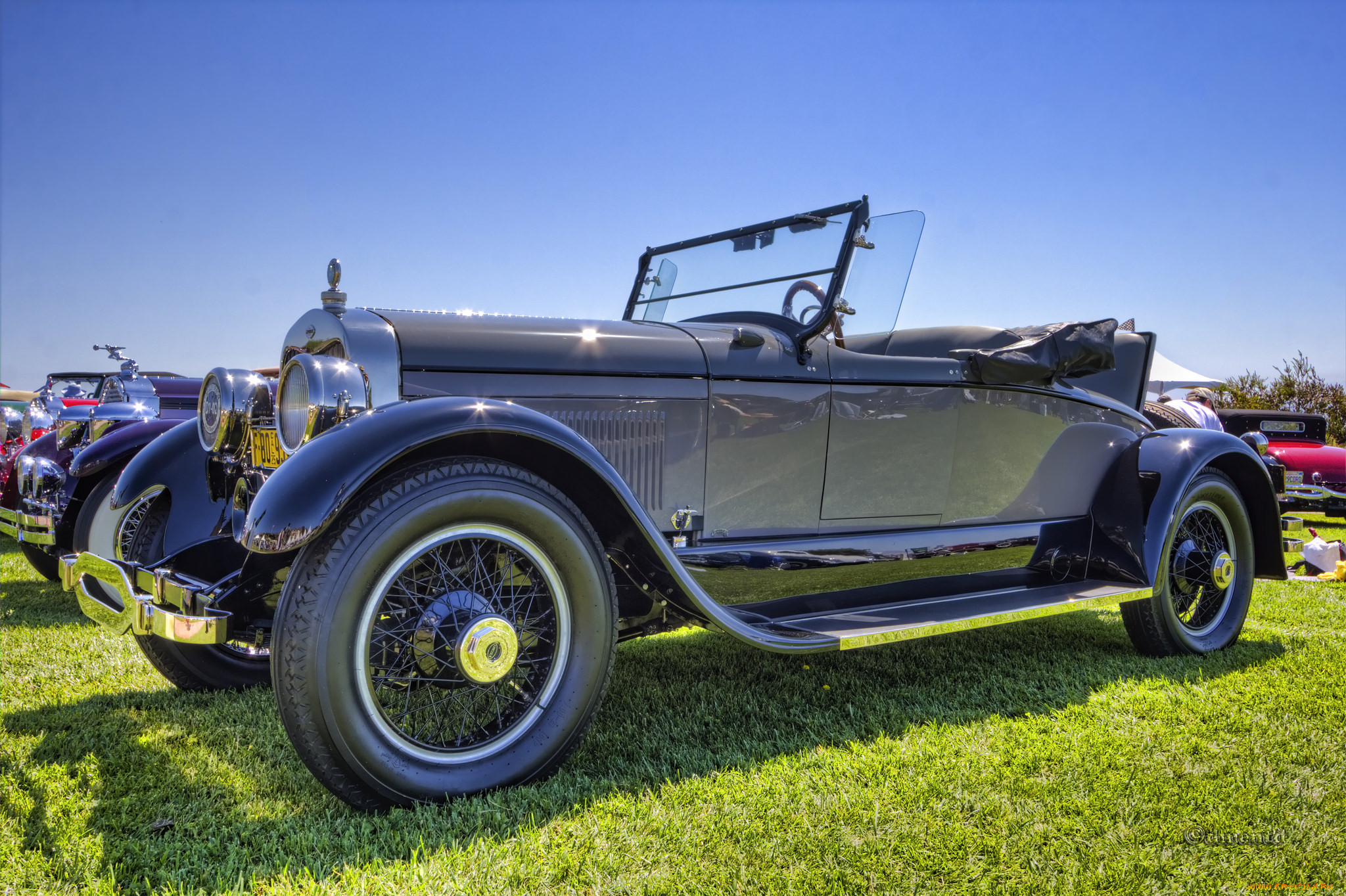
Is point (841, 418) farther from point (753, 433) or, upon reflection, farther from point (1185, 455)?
point (1185, 455)

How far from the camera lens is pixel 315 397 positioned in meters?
2.42

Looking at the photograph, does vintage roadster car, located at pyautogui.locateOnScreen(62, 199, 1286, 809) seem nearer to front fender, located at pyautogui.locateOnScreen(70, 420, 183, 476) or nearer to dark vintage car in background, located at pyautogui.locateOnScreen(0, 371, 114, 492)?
front fender, located at pyautogui.locateOnScreen(70, 420, 183, 476)

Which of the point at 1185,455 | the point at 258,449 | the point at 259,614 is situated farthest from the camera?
the point at 1185,455

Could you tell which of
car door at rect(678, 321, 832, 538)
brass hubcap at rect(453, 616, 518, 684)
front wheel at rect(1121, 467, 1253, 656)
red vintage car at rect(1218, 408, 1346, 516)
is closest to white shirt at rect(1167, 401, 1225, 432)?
front wheel at rect(1121, 467, 1253, 656)

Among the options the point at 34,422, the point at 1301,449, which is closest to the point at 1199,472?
the point at 1301,449

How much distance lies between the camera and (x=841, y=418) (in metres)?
3.28

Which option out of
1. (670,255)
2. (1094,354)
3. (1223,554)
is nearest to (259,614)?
(670,255)

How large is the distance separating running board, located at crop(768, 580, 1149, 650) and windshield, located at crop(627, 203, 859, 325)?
119 cm

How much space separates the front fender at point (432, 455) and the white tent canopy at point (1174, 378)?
17113 mm

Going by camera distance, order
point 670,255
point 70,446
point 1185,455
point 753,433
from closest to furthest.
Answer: point 753,433
point 1185,455
point 670,255
point 70,446

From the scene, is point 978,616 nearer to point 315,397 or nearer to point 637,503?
point 637,503

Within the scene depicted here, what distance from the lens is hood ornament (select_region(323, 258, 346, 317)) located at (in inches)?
112

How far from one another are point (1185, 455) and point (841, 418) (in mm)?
1751

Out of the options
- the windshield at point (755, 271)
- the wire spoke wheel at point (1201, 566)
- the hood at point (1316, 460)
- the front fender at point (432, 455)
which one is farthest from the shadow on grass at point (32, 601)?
the hood at point (1316, 460)
